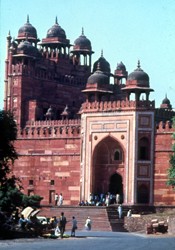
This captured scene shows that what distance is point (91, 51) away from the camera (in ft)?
267

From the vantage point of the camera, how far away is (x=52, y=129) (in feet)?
230

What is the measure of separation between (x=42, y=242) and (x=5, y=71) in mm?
39853

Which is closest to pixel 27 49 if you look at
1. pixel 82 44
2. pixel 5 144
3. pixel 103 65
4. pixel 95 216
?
pixel 82 44

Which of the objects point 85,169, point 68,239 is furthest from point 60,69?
point 68,239

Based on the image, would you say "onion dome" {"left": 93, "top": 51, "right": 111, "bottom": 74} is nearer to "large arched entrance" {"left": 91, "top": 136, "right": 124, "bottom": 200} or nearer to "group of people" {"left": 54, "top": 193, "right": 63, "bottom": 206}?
"large arched entrance" {"left": 91, "top": 136, "right": 124, "bottom": 200}

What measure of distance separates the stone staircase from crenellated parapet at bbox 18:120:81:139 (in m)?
7.50

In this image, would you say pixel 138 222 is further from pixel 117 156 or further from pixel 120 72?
pixel 120 72

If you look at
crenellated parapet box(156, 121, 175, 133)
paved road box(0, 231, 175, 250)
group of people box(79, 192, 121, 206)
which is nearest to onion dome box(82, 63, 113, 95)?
crenellated parapet box(156, 121, 175, 133)

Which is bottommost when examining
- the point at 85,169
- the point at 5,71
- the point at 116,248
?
the point at 116,248

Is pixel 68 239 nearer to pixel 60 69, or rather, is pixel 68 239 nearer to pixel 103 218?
pixel 103 218

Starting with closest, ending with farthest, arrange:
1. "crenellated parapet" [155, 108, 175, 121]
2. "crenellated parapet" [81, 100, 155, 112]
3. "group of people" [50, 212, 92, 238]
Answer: "group of people" [50, 212, 92, 238], "crenellated parapet" [81, 100, 155, 112], "crenellated parapet" [155, 108, 175, 121]

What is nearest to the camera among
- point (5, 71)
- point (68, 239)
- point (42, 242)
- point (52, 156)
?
point (42, 242)

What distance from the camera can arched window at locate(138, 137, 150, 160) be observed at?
2576 inches

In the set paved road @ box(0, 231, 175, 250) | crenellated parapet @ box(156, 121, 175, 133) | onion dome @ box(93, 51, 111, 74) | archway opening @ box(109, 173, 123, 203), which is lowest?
paved road @ box(0, 231, 175, 250)
